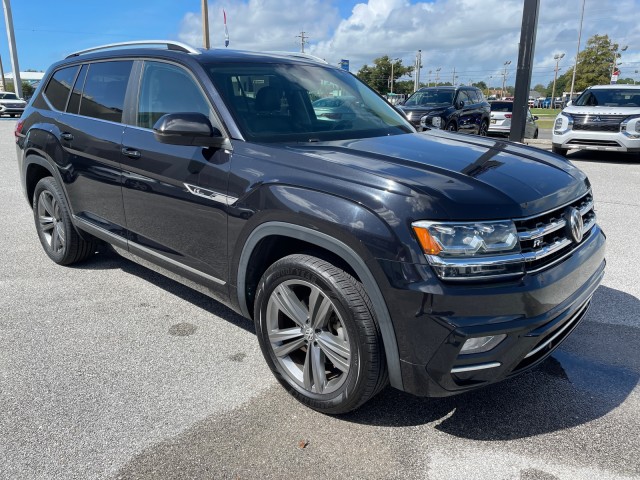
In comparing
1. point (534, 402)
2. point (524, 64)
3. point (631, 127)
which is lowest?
point (534, 402)

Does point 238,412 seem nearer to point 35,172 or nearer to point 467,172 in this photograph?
point 467,172

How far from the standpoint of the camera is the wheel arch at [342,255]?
2.30 m

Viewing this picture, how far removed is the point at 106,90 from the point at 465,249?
10.3ft

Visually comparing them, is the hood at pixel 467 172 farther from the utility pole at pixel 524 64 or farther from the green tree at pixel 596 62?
the green tree at pixel 596 62

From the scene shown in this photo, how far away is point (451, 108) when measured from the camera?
14.3m

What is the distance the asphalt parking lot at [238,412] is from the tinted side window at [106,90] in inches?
57.8

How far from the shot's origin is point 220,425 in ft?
8.69

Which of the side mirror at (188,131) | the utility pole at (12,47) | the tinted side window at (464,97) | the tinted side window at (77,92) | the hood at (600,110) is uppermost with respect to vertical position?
the utility pole at (12,47)

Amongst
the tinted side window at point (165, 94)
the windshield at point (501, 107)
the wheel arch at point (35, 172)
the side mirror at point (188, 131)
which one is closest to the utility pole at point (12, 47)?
the windshield at point (501, 107)

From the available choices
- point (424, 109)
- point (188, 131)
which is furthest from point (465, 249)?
point (424, 109)

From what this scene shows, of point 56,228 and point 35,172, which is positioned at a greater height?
point 35,172

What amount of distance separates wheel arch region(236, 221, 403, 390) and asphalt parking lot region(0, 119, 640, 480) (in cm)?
47

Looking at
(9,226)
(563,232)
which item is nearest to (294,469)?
(563,232)

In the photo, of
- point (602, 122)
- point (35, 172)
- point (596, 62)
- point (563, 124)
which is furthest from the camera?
point (596, 62)
